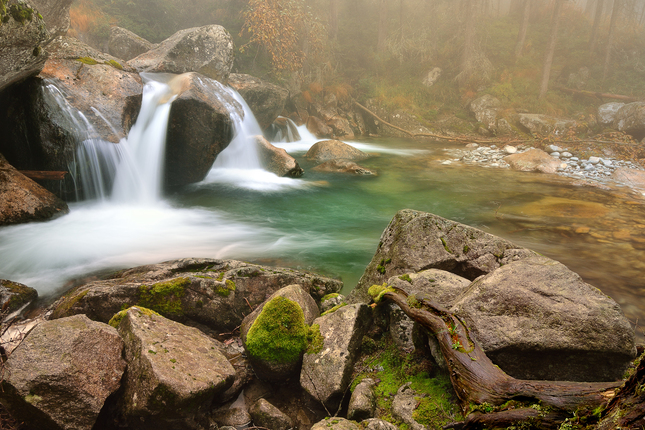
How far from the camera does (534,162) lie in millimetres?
13961

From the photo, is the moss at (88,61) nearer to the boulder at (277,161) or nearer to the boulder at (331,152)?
the boulder at (277,161)

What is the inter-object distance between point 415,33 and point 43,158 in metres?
23.8

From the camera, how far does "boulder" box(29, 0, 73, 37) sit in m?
8.91

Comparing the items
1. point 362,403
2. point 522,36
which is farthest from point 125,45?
point 522,36

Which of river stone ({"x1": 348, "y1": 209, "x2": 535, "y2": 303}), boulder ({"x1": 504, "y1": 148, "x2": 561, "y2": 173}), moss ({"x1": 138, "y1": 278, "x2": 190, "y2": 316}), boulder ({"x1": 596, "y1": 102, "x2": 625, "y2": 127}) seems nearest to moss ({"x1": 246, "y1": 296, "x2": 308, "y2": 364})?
river stone ({"x1": 348, "y1": 209, "x2": 535, "y2": 303})

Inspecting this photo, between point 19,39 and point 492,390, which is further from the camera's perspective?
point 19,39

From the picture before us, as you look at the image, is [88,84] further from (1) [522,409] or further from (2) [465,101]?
(2) [465,101]

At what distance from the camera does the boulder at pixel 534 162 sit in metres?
13.7

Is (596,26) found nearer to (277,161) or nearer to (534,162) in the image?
(534,162)

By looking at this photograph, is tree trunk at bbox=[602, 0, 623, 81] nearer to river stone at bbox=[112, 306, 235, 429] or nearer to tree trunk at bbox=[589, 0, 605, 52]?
tree trunk at bbox=[589, 0, 605, 52]

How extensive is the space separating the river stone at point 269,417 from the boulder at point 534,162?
45.3ft

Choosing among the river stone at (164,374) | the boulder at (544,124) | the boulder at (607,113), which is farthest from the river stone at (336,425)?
the boulder at (607,113)

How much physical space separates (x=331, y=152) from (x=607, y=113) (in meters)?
14.6

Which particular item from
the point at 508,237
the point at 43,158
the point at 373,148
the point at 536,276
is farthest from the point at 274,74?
the point at 536,276
